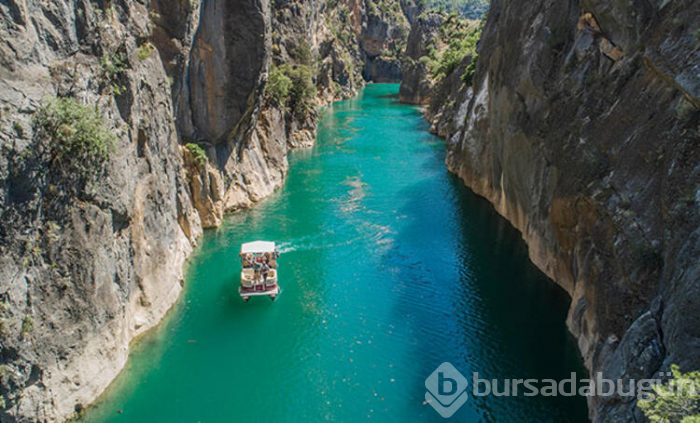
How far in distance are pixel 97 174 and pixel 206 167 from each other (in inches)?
586

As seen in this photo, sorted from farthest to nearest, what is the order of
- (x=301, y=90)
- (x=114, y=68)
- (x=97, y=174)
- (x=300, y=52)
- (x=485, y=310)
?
1. (x=300, y=52)
2. (x=301, y=90)
3. (x=485, y=310)
4. (x=114, y=68)
5. (x=97, y=174)

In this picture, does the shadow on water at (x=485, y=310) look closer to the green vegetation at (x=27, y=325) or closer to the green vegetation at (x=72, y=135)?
the green vegetation at (x=27, y=325)

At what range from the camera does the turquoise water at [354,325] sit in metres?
17.7

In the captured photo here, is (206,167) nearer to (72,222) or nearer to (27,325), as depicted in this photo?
(72,222)

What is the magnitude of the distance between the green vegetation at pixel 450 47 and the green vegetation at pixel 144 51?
46.4m

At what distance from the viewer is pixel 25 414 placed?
47.5 feet

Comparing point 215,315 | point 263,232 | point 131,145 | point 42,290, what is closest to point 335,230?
point 263,232

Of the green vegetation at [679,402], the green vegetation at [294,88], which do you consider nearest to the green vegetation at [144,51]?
the green vegetation at [679,402]

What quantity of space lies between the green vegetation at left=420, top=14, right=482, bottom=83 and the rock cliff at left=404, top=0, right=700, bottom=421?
3709 centimetres

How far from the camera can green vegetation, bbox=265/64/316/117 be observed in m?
46.5

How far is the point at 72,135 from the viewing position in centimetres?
1559

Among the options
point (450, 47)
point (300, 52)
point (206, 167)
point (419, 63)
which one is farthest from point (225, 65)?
point (419, 63)

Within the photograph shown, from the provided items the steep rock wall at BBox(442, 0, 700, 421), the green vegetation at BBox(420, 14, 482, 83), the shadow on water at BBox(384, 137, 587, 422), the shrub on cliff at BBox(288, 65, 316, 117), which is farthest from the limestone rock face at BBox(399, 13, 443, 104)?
the steep rock wall at BBox(442, 0, 700, 421)

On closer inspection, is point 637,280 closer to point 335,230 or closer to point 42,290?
point 42,290
